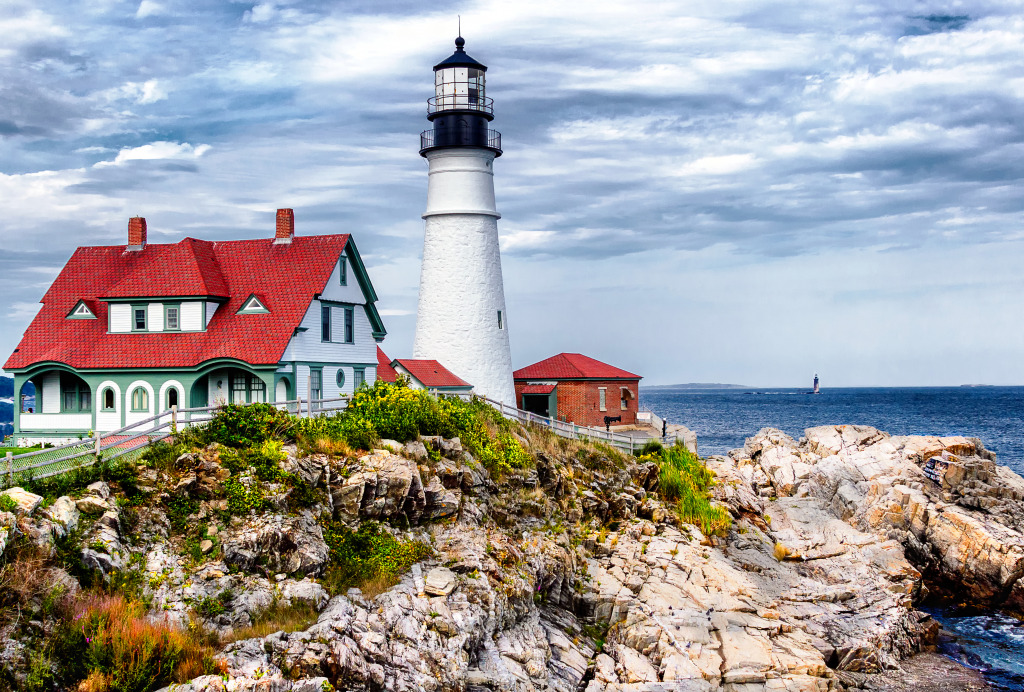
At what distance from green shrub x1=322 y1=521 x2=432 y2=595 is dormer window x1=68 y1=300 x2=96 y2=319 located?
48.2 feet

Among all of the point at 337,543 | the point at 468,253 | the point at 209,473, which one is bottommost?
the point at 337,543

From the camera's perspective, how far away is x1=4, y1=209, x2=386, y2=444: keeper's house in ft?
89.0

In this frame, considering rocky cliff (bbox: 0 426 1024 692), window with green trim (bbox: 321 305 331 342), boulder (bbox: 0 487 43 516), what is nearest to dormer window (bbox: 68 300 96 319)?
window with green trim (bbox: 321 305 331 342)

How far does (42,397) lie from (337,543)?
14.9m

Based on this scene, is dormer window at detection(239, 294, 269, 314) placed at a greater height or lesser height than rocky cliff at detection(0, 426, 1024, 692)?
greater

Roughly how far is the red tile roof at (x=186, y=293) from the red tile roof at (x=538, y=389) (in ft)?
42.8

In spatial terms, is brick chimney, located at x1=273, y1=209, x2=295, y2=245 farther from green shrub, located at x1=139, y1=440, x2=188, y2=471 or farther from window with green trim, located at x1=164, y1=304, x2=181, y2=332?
green shrub, located at x1=139, y1=440, x2=188, y2=471

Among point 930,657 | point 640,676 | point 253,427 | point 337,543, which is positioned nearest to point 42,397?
point 253,427

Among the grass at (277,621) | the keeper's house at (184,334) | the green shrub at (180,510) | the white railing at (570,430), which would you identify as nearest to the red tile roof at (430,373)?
the white railing at (570,430)

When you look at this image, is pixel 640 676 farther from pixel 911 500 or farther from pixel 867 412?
pixel 867 412

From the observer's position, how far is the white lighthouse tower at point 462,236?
34500 mm

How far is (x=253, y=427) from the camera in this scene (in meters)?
19.4

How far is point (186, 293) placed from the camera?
2780 centimetres

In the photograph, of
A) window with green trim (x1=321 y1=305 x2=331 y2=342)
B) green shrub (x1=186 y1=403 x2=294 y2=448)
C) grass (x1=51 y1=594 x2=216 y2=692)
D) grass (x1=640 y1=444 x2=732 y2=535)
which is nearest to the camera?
grass (x1=51 y1=594 x2=216 y2=692)
